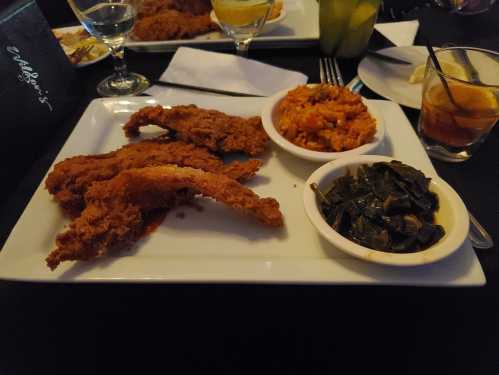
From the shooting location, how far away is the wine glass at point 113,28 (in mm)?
2109

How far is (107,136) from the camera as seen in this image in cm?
180

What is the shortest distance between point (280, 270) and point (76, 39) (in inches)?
97.2

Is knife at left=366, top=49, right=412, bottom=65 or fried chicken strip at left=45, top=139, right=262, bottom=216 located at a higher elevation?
fried chicken strip at left=45, top=139, right=262, bottom=216

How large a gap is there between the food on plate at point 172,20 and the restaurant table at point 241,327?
6.57ft

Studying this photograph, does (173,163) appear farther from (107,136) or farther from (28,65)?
(28,65)

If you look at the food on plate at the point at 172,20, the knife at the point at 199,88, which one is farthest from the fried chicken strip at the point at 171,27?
the knife at the point at 199,88

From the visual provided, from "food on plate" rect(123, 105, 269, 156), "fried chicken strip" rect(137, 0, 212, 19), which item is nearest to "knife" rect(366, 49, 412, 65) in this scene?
"food on plate" rect(123, 105, 269, 156)

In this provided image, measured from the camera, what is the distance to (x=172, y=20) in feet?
8.98

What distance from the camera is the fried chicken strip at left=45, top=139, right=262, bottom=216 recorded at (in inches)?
54.7

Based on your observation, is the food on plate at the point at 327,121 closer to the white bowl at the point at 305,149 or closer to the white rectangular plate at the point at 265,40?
the white bowl at the point at 305,149

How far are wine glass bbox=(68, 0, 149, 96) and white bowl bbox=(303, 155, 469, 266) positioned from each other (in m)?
1.40

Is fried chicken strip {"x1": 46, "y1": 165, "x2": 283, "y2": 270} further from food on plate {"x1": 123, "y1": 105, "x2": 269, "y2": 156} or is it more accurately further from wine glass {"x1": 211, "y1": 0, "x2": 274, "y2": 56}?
wine glass {"x1": 211, "y1": 0, "x2": 274, "y2": 56}

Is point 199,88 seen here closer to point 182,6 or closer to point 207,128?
point 207,128

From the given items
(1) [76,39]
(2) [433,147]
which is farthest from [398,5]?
(1) [76,39]
